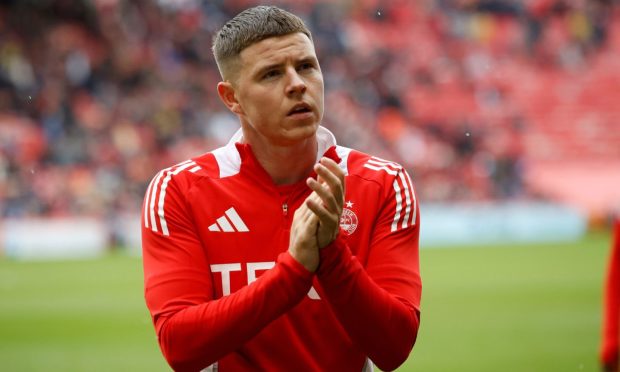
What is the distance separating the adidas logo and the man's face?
31 cm

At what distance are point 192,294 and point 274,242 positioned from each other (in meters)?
0.37

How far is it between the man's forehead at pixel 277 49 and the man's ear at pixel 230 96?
0.21 m

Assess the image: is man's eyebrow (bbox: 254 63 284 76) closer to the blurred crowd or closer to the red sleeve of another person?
the red sleeve of another person

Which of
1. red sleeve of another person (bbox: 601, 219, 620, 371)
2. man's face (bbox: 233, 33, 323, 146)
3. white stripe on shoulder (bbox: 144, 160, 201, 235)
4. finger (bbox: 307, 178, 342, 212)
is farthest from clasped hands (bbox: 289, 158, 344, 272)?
red sleeve of another person (bbox: 601, 219, 620, 371)

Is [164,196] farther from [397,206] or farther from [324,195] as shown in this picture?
[397,206]

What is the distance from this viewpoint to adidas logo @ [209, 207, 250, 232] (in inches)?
142

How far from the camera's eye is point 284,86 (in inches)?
138

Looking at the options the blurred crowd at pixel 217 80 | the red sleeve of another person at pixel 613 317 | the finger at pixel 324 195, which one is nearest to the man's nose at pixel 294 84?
the finger at pixel 324 195

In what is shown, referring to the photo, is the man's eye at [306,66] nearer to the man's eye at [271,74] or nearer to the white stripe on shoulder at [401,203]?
the man's eye at [271,74]

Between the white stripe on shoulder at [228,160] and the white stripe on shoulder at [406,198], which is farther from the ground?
the white stripe on shoulder at [228,160]

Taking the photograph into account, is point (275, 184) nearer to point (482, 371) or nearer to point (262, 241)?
point (262, 241)

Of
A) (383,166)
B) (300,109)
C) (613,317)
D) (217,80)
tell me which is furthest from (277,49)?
(217,80)

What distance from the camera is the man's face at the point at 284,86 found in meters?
3.50

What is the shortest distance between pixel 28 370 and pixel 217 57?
587 centimetres
